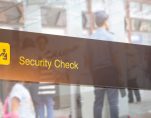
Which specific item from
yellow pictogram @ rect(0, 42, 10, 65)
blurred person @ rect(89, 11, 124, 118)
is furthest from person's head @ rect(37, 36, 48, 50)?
blurred person @ rect(89, 11, 124, 118)

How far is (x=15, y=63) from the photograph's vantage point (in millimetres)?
2271

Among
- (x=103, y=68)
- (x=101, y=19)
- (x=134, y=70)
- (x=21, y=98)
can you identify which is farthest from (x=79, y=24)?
(x=21, y=98)

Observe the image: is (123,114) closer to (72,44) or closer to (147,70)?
(147,70)

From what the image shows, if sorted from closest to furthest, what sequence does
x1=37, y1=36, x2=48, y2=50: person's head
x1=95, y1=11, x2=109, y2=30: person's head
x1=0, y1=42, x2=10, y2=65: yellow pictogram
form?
x1=0, y1=42, x2=10, y2=65: yellow pictogram
x1=37, y1=36, x2=48, y2=50: person's head
x1=95, y1=11, x2=109, y2=30: person's head

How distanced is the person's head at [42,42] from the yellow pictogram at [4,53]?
0.19 meters

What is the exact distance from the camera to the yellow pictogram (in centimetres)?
224

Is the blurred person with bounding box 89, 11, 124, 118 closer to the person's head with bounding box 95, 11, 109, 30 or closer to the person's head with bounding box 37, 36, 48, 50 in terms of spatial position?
the person's head with bounding box 95, 11, 109, 30

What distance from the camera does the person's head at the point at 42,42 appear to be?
2.35m

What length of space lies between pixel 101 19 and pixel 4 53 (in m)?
0.74

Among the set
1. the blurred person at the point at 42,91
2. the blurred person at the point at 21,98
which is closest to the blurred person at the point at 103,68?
the blurred person at the point at 42,91

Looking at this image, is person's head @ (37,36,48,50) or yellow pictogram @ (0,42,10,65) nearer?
yellow pictogram @ (0,42,10,65)

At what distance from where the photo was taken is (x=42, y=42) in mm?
2365

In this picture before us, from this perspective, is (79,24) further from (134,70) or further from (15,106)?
(15,106)

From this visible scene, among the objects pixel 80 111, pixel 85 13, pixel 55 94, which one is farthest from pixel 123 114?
pixel 85 13
